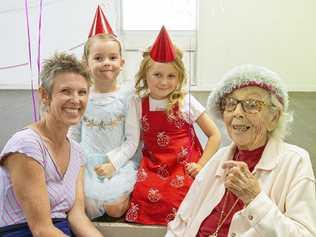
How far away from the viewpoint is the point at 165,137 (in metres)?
1.83

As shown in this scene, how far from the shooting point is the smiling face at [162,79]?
1.77 m

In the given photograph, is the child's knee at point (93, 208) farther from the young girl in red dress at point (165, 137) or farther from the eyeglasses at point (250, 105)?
the eyeglasses at point (250, 105)

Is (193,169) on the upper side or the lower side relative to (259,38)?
lower

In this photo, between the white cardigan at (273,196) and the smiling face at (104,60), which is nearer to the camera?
the white cardigan at (273,196)

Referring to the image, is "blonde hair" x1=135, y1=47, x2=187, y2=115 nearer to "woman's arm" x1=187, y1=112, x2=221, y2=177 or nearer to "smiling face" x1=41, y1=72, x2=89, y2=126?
"woman's arm" x1=187, y1=112, x2=221, y2=177

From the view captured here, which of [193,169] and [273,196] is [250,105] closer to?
[273,196]

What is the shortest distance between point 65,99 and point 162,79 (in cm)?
52

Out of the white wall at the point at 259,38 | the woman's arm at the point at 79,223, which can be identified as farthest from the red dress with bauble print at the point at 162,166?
the white wall at the point at 259,38

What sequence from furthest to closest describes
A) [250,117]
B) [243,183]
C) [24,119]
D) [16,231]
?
[24,119], [16,231], [250,117], [243,183]

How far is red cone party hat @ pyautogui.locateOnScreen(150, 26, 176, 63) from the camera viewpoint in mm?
1742

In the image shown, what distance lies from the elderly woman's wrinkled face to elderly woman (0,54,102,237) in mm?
488

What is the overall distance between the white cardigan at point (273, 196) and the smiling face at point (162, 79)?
0.50 meters

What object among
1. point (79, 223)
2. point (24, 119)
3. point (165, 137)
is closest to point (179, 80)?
point (165, 137)

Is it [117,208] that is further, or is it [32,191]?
[117,208]
